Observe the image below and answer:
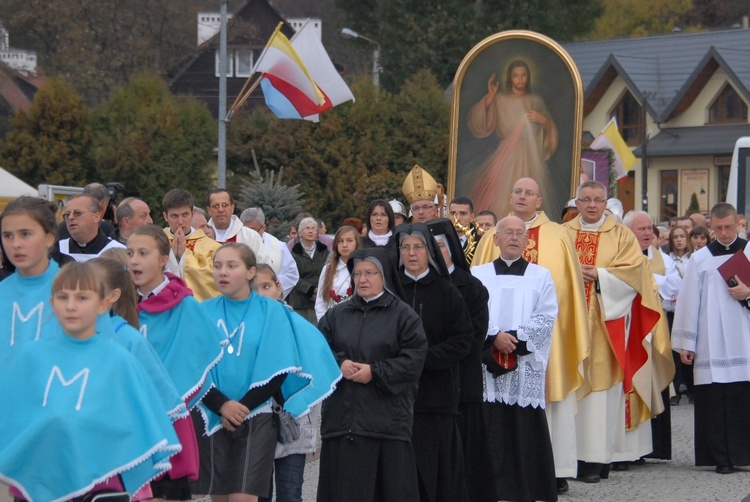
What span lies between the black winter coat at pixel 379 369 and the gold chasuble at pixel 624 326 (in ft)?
10.8

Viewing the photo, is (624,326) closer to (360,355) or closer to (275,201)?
(360,355)

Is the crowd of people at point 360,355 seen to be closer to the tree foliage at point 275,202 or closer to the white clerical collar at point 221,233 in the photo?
the white clerical collar at point 221,233

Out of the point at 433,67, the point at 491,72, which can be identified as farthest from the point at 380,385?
the point at 433,67

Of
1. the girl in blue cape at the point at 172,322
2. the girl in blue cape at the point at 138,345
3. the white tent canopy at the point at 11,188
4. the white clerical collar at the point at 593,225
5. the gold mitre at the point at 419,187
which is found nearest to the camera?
the girl in blue cape at the point at 138,345

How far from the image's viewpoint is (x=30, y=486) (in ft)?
16.3

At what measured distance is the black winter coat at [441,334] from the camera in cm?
753

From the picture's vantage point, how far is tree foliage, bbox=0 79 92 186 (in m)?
31.2

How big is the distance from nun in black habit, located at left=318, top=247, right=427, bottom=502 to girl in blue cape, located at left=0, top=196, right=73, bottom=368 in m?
1.65

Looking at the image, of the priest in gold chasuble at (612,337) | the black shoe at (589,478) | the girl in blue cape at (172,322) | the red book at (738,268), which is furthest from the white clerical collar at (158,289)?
the red book at (738,268)

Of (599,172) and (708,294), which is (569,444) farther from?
(599,172)

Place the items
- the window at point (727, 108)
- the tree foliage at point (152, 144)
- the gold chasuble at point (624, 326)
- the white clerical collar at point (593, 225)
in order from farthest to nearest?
1. the window at point (727, 108)
2. the tree foliage at point (152, 144)
3. the white clerical collar at point (593, 225)
4. the gold chasuble at point (624, 326)

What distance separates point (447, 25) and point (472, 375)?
41.5 metres

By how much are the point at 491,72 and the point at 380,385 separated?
10941 mm

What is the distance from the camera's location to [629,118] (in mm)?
50156
